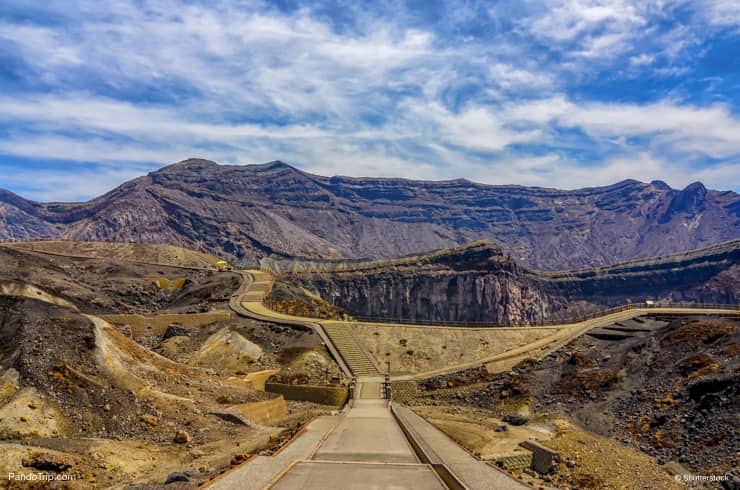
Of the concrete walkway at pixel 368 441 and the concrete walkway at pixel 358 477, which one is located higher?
the concrete walkway at pixel 358 477

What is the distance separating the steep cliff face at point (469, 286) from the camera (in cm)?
14600

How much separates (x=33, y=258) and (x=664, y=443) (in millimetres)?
83091

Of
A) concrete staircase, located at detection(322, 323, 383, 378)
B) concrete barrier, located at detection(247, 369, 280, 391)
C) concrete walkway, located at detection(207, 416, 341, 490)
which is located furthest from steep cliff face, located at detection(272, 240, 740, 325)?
concrete walkway, located at detection(207, 416, 341, 490)

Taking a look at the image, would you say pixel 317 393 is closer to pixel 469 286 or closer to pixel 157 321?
pixel 157 321

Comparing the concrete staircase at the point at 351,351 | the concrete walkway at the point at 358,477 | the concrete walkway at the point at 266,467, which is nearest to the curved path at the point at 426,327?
the concrete staircase at the point at 351,351

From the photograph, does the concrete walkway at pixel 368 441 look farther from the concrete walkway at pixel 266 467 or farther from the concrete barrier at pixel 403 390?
the concrete barrier at pixel 403 390

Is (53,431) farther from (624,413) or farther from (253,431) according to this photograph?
(624,413)

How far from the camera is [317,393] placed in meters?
38.3

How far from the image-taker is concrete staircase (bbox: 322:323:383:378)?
143ft

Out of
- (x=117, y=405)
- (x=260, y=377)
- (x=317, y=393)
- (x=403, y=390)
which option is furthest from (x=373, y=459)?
(x=260, y=377)

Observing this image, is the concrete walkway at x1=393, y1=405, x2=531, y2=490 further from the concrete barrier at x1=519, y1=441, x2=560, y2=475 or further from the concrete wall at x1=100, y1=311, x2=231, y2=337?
the concrete wall at x1=100, y1=311, x2=231, y2=337

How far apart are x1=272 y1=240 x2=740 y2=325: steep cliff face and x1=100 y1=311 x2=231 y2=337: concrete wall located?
263 ft

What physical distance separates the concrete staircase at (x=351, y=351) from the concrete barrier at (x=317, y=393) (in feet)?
15.1

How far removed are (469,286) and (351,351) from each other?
111153 mm
